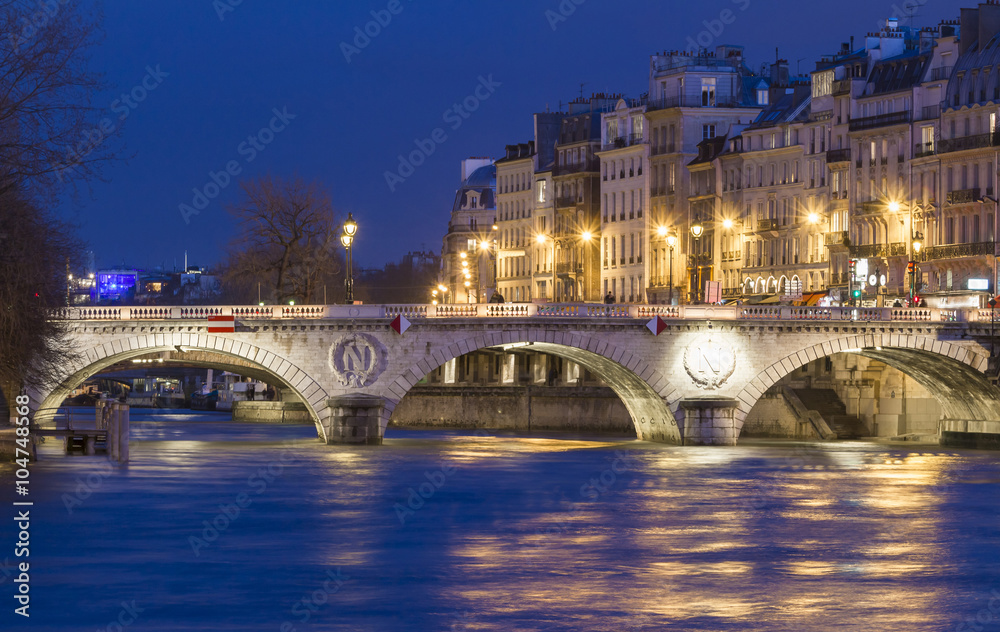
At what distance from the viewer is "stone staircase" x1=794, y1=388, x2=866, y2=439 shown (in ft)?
265

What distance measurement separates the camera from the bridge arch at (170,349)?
61.4 meters

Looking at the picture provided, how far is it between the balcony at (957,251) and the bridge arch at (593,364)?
1894 centimetres

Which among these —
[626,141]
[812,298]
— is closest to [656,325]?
[812,298]

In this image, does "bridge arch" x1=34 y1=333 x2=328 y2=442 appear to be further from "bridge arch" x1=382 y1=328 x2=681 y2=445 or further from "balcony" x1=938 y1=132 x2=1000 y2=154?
"balcony" x1=938 y1=132 x2=1000 y2=154

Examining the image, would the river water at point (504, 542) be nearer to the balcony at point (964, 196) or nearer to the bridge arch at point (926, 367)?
the bridge arch at point (926, 367)

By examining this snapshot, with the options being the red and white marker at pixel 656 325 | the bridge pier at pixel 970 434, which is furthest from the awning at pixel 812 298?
the red and white marker at pixel 656 325

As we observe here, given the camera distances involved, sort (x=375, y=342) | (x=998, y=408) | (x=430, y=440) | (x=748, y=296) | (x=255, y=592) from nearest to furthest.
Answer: (x=255, y=592) < (x=375, y=342) < (x=998, y=408) < (x=430, y=440) < (x=748, y=296)

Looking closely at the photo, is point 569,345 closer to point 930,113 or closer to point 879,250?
point 879,250

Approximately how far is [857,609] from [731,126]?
7528cm

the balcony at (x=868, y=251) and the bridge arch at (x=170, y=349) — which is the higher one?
the balcony at (x=868, y=251)

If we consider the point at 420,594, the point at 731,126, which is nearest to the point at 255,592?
the point at 420,594

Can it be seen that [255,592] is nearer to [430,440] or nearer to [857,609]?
[857,609]

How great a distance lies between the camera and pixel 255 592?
3234 cm
